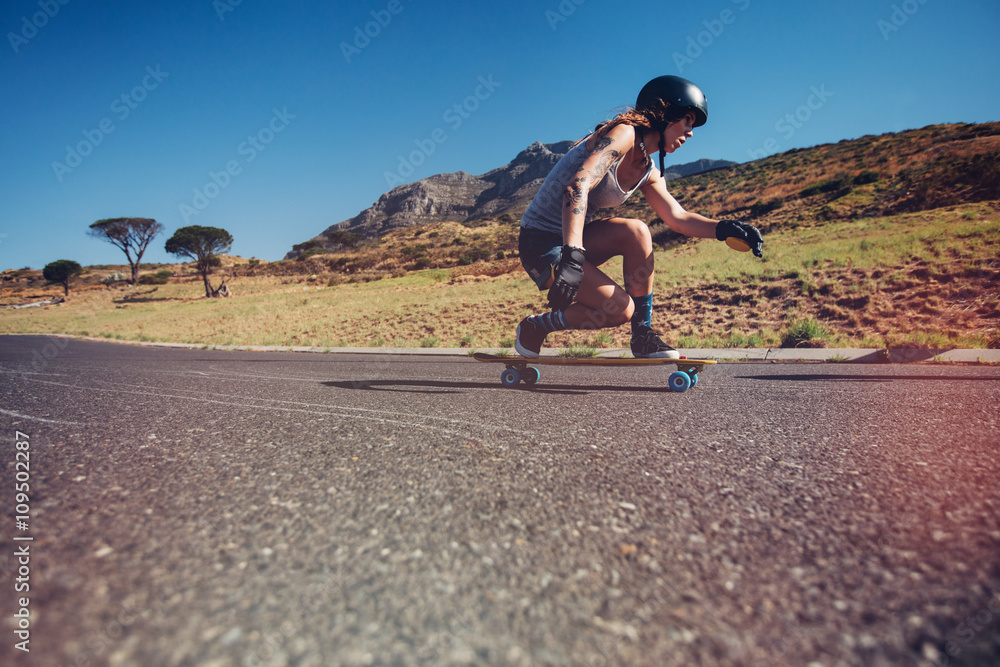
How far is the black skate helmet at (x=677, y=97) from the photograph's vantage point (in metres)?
3.55

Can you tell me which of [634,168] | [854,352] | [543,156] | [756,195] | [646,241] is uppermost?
[543,156]

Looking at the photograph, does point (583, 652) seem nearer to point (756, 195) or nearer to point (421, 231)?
point (756, 195)

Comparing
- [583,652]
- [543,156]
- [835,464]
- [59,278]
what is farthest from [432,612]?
[543,156]

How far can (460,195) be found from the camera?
391ft

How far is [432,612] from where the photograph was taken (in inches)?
39.3

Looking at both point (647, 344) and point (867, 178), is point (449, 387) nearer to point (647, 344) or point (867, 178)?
point (647, 344)

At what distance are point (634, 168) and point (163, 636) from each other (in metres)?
3.93

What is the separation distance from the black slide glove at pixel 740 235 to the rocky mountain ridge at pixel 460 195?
89815mm

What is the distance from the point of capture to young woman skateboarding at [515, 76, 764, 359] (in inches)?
136

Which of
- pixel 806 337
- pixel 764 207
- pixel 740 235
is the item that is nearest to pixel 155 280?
pixel 764 207

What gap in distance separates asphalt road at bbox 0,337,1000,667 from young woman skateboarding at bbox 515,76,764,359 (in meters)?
1.20

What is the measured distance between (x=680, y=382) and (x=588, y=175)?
6.07 feet

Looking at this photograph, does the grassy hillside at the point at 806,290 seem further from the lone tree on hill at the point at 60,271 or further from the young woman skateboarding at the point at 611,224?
the lone tree on hill at the point at 60,271

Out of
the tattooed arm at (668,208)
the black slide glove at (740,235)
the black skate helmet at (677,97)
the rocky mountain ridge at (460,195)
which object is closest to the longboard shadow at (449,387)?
the black slide glove at (740,235)
